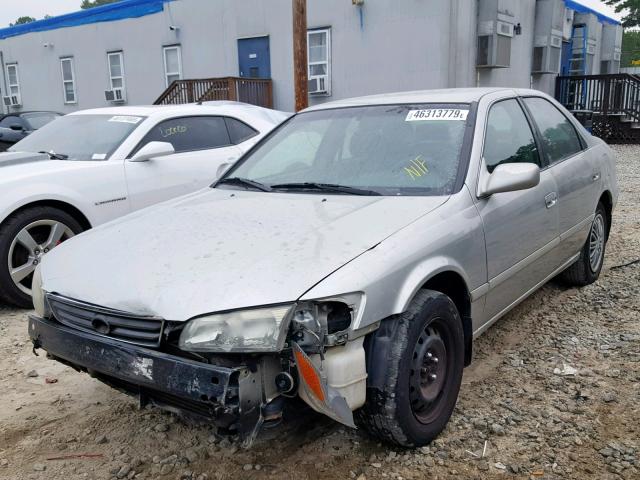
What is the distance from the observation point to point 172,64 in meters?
16.8

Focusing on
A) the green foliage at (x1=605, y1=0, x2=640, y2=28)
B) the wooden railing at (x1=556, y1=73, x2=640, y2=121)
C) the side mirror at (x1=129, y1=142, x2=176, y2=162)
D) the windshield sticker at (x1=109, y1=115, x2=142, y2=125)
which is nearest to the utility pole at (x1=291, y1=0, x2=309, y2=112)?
the windshield sticker at (x1=109, y1=115, x2=142, y2=125)

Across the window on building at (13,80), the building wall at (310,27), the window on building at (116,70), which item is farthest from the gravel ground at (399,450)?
the window on building at (13,80)

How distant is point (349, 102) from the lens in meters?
4.03

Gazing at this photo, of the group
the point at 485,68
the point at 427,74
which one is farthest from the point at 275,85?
the point at 485,68

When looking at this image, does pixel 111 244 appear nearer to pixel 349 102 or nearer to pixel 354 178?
pixel 354 178

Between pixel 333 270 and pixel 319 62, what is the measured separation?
40.6 ft

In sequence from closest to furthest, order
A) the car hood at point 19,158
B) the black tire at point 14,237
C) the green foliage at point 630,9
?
1. the black tire at point 14,237
2. the car hood at point 19,158
3. the green foliage at point 630,9

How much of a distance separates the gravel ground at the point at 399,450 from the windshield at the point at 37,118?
10725mm

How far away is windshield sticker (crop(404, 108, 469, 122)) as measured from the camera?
347 cm

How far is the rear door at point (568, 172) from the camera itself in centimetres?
407

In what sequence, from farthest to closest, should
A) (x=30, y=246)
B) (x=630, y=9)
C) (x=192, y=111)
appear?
(x=630, y=9)
(x=192, y=111)
(x=30, y=246)

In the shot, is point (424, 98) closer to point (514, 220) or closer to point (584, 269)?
point (514, 220)

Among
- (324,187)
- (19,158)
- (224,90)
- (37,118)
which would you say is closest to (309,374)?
(324,187)

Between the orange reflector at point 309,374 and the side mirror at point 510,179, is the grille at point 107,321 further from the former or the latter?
the side mirror at point 510,179
